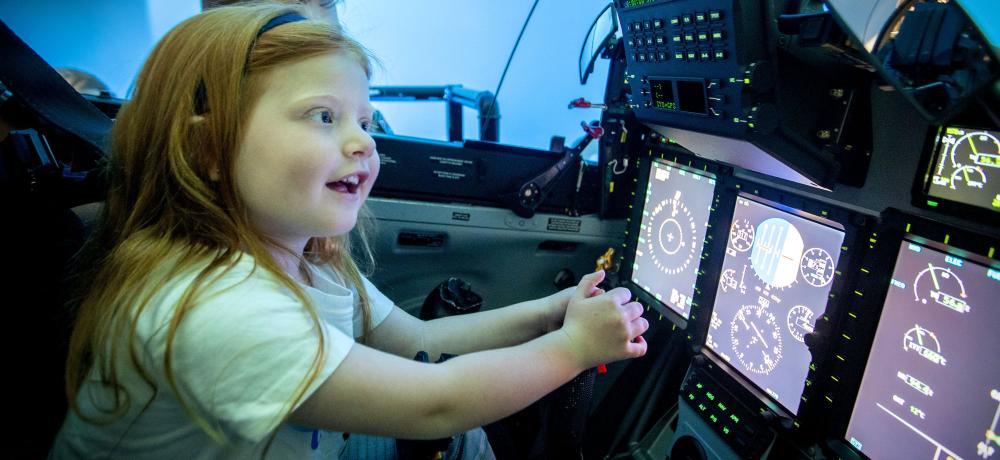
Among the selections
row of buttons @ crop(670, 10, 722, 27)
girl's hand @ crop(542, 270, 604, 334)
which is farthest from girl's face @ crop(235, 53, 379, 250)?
row of buttons @ crop(670, 10, 722, 27)

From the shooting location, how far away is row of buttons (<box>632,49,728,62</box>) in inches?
43.0

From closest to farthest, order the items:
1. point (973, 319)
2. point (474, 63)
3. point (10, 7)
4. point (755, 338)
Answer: point (973, 319), point (755, 338), point (10, 7), point (474, 63)

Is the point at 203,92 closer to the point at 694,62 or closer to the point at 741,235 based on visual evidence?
the point at 694,62

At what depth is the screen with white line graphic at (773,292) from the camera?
1.11 meters

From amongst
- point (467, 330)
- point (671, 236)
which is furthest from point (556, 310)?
point (671, 236)

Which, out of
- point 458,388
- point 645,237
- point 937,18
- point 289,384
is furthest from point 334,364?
point 645,237

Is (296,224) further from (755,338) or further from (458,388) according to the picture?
(755,338)

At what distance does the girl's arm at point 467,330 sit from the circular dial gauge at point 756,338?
1.35ft

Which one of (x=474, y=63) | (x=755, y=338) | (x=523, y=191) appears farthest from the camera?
(x=474, y=63)

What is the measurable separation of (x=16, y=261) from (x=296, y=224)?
401 millimetres

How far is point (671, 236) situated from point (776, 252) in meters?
0.38

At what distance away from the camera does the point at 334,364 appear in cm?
81

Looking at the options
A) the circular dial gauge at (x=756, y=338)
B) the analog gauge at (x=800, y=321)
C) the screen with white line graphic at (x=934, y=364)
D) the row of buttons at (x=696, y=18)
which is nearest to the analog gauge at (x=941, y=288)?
the screen with white line graphic at (x=934, y=364)

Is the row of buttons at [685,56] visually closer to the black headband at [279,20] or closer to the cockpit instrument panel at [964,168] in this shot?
the cockpit instrument panel at [964,168]
